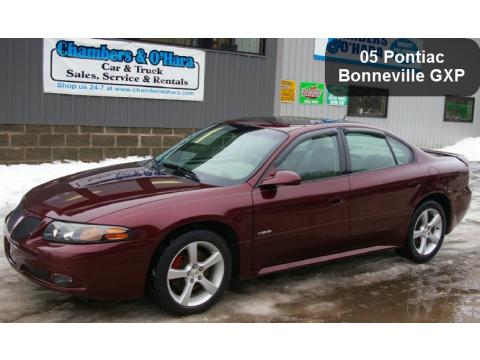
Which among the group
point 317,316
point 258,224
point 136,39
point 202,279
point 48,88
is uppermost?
point 136,39

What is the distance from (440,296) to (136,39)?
25.5 feet

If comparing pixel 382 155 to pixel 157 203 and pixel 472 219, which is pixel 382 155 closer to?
pixel 157 203

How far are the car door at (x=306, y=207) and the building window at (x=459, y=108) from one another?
1297 cm

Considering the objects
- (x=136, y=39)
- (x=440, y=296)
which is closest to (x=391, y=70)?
(x=136, y=39)

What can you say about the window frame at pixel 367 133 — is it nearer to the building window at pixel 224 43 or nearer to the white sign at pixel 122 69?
the white sign at pixel 122 69

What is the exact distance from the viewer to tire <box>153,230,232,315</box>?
3.91 m

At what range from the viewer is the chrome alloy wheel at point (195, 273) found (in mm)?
4012

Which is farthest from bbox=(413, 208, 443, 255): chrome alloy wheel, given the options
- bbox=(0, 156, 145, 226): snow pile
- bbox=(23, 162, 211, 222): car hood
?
bbox=(0, 156, 145, 226): snow pile

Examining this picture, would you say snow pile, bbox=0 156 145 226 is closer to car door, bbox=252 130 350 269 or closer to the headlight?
the headlight

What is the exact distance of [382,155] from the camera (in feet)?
17.9

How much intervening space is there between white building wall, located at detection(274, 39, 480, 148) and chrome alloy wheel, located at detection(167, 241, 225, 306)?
8.60 meters

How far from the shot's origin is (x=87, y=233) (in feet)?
12.2

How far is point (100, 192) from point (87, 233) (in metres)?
0.58

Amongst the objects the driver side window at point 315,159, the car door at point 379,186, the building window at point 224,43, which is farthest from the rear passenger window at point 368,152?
the building window at point 224,43
